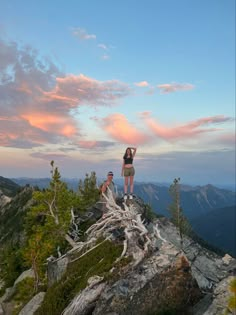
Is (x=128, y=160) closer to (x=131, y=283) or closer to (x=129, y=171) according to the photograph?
(x=129, y=171)

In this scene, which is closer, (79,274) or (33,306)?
(79,274)

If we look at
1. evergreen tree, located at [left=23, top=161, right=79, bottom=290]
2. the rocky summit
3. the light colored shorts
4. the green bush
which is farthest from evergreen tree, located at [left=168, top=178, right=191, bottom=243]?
the green bush

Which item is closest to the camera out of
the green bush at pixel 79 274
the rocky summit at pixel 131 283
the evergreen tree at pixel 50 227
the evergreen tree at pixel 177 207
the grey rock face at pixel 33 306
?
the rocky summit at pixel 131 283

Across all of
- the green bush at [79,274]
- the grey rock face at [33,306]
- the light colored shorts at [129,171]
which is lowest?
the grey rock face at [33,306]

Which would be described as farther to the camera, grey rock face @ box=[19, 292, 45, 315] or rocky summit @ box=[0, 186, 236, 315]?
grey rock face @ box=[19, 292, 45, 315]

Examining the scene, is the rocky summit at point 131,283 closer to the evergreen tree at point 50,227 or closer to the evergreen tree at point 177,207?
the evergreen tree at point 50,227

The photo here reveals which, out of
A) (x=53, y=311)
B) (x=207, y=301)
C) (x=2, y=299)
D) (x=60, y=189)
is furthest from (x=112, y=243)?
(x=2, y=299)

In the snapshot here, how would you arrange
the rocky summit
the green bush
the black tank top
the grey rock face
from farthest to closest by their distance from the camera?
the black tank top < the grey rock face < the green bush < the rocky summit

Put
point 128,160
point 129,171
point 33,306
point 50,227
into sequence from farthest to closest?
point 50,227, point 129,171, point 128,160, point 33,306

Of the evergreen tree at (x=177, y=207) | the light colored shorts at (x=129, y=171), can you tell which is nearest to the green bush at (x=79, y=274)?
the light colored shorts at (x=129, y=171)

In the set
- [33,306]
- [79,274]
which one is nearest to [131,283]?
[79,274]

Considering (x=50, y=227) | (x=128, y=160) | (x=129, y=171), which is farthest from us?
(x=50, y=227)

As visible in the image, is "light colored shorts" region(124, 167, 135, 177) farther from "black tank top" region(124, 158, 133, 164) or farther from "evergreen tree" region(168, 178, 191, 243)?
"evergreen tree" region(168, 178, 191, 243)

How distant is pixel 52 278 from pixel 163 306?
1089 cm
